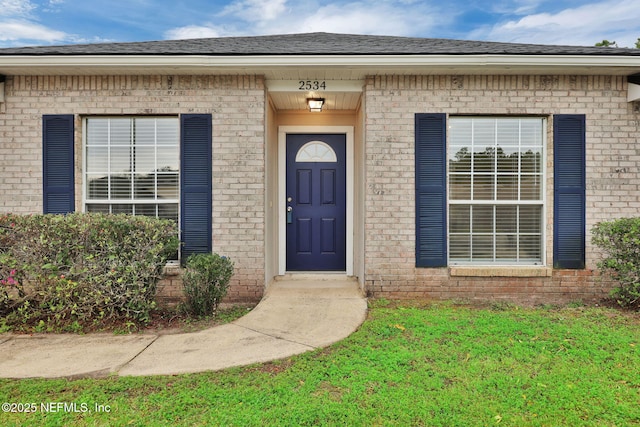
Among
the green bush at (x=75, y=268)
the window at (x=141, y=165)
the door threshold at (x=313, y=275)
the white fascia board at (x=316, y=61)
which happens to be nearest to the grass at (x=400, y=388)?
the green bush at (x=75, y=268)

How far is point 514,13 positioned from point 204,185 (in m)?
13.5

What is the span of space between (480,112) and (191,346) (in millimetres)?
4342

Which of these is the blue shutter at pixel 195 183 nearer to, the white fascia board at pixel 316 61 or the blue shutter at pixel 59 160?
the white fascia board at pixel 316 61

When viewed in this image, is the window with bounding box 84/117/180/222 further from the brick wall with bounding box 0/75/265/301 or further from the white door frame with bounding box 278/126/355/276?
the white door frame with bounding box 278/126/355/276

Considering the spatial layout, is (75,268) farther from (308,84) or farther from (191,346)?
(308,84)

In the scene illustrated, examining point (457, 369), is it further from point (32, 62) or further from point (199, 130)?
point (32, 62)

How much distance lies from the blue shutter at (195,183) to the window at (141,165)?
16 cm

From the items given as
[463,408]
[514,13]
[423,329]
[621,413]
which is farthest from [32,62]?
[514,13]

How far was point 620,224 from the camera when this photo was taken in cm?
419

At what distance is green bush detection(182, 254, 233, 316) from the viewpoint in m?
3.93

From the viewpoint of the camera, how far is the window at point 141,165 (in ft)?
15.8

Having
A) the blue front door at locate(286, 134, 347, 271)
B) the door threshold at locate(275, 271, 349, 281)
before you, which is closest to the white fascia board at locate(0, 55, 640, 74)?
the blue front door at locate(286, 134, 347, 271)

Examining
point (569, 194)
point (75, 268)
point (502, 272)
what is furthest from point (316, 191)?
point (569, 194)

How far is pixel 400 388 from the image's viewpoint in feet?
7.84
